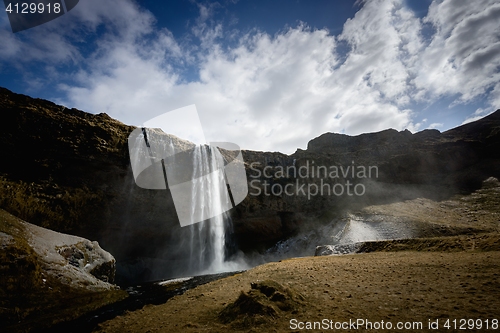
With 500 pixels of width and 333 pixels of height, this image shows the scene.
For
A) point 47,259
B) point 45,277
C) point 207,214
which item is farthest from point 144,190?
point 45,277

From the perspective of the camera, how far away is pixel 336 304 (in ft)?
28.0

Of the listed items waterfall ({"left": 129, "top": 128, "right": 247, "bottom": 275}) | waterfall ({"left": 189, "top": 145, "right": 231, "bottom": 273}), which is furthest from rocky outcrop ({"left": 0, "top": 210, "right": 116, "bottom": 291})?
waterfall ({"left": 189, "top": 145, "right": 231, "bottom": 273})

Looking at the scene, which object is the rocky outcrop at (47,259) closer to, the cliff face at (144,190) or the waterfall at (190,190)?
the cliff face at (144,190)

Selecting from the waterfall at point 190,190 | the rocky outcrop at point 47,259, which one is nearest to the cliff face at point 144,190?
the waterfall at point 190,190

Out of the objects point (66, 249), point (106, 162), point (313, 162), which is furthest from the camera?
point (313, 162)

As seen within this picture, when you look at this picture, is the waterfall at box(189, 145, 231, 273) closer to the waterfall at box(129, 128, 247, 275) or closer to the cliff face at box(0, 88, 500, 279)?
the waterfall at box(129, 128, 247, 275)

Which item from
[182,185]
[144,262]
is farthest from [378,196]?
[144,262]

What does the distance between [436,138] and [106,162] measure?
9763 centimetres

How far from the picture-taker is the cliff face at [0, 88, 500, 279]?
90.1 feet

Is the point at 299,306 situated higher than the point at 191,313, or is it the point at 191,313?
the point at 299,306

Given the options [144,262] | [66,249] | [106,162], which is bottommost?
[144,262]

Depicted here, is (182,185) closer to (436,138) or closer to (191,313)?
(191,313)

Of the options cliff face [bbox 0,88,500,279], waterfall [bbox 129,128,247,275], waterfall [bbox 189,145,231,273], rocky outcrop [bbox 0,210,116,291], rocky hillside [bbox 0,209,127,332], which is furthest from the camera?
waterfall [bbox 189,145,231,273]

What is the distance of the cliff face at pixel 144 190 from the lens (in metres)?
27.5
